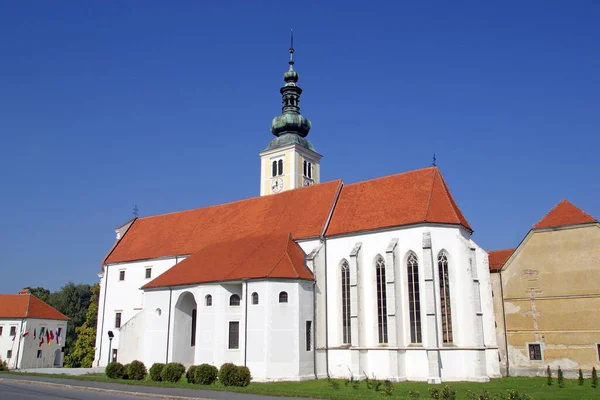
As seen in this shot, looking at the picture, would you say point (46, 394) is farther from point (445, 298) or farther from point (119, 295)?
point (119, 295)

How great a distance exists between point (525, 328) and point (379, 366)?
37.8ft

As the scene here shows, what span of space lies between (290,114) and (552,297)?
31.8 metres

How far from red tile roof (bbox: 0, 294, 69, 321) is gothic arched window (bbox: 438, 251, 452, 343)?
43552 millimetres

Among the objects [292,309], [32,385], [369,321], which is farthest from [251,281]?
[32,385]

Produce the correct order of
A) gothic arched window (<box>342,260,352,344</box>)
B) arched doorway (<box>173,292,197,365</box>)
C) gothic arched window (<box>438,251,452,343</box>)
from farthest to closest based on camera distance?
1. arched doorway (<box>173,292,197,365</box>)
2. gothic arched window (<box>342,260,352,344</box>)
3. gothic arched window (<box>438,251,452,343</box>)

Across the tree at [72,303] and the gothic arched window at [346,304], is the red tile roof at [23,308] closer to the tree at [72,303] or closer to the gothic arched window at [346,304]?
the tree at [72,303]

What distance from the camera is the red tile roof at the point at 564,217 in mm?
34375

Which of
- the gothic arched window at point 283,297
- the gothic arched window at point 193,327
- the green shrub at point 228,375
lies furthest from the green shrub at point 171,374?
the gothic arched window at point 193,327

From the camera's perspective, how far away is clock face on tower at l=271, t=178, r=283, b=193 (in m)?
54.1

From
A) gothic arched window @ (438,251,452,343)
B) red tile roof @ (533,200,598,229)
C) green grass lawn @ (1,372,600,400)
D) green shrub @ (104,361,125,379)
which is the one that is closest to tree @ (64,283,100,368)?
green grass lawn @ (1,372,600,400)

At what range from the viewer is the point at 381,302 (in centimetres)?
3173

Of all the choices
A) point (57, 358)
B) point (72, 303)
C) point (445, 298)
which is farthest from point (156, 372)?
point (72, 303)

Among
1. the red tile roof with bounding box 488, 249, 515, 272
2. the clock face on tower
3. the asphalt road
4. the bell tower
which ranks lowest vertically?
the asphalt road

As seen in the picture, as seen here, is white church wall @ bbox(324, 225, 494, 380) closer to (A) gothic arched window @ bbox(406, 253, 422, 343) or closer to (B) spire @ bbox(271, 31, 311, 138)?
(A) gothic arched window @ bbox(406, 253, 422, 343)
